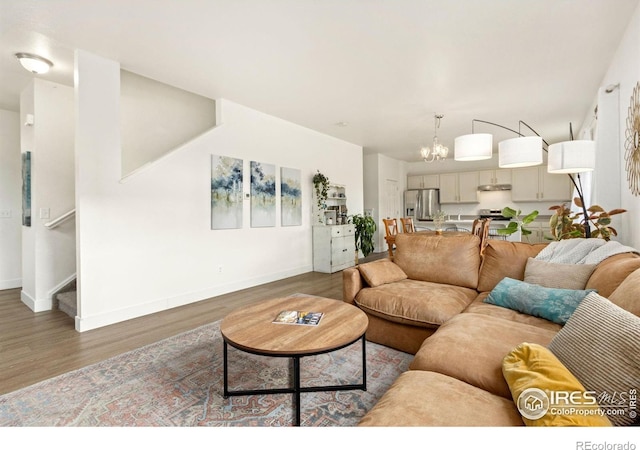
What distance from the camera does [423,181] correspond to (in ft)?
31.2

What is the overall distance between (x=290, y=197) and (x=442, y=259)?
311 centimetres

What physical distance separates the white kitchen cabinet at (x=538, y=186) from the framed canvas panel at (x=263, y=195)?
6574mm

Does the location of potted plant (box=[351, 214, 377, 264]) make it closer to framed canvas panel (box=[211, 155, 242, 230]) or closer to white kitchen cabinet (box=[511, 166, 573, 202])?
framed canvas panel (box=[211, 155, 242, 230])

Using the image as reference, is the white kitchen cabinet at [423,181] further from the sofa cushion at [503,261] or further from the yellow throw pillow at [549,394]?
the yellow throw pillow at [549,394]

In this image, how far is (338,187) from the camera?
6582 millimetres

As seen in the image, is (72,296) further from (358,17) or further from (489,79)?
(489,79)

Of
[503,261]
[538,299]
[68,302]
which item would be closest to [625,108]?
[503,261]

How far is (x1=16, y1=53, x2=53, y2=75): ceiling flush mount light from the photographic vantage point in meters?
3.06

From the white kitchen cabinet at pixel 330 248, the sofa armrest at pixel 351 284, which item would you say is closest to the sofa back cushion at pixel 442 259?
the sofa armrest at pixel 351 284

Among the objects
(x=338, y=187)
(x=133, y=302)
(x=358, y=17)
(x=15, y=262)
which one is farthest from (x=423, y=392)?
(x=15, y=262)

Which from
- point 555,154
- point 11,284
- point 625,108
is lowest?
point 11,284

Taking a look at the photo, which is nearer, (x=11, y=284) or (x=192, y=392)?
(x=192, y=392)

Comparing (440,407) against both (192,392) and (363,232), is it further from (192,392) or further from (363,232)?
(363,232)
